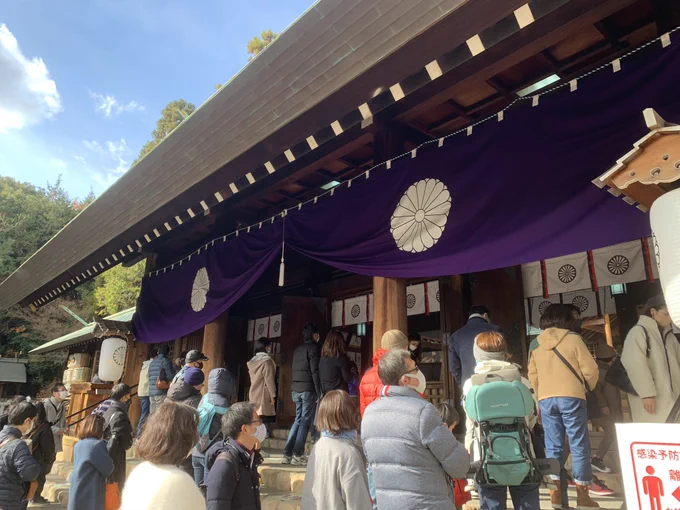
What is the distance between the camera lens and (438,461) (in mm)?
2342

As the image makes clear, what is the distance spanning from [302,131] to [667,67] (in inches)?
122

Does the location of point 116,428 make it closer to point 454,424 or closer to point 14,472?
point 14,472

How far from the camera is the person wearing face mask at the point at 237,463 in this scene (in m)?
2.51

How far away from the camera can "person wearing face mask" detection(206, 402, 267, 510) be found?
8.22 feet

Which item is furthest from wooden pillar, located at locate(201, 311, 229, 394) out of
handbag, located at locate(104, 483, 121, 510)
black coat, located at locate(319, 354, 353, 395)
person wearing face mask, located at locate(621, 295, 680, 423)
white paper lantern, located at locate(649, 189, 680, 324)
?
white paper lantern, located at locate(649, 189, 680, 324)

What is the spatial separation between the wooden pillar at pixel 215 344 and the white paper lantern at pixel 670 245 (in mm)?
6780

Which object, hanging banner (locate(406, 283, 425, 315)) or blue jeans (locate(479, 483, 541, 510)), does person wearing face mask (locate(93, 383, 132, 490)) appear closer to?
blue jeans (locate(479, 483, 541, 510))

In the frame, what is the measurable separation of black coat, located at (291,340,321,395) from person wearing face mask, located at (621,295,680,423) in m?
3.39

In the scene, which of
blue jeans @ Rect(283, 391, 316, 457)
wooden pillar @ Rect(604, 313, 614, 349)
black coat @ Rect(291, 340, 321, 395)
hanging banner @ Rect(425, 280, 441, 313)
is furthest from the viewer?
hanging banner @ Rect(425, 280, 441, 313)

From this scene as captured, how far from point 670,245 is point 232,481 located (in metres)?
2.53

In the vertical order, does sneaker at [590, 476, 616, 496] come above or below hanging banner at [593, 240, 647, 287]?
below

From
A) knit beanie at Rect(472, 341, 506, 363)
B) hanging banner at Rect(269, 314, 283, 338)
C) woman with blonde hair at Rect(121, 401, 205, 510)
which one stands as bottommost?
woman with blonde hair at Rect(121, 401, 205, 510)

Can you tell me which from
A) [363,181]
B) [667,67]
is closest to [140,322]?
[363,181]

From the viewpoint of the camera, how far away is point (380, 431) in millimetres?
2420
